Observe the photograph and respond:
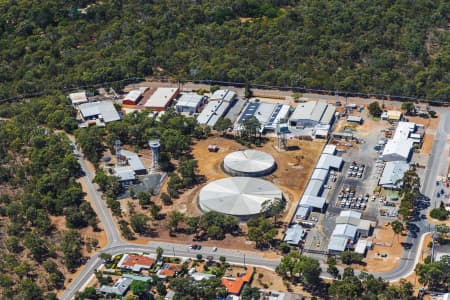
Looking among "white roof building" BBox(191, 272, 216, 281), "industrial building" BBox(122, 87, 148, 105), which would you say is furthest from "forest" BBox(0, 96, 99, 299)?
"white roof building" BBox(191, 272, 216, 281)

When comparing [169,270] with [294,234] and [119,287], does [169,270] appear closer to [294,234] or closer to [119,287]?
[119,287]

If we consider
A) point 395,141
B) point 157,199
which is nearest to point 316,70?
point 395,141

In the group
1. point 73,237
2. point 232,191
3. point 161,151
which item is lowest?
point 73,237

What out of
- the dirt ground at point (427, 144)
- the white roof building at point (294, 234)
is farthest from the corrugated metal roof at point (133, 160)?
the dirt ground at point (427, 144)

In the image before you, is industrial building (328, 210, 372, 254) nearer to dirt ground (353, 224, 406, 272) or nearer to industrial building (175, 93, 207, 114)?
A: dirt ground (353, 224, 406, 272)

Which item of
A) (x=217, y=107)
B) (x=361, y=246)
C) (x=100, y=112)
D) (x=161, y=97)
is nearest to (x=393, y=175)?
(x=361, y=246)

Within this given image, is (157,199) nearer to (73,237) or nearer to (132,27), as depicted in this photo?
(73,237)
